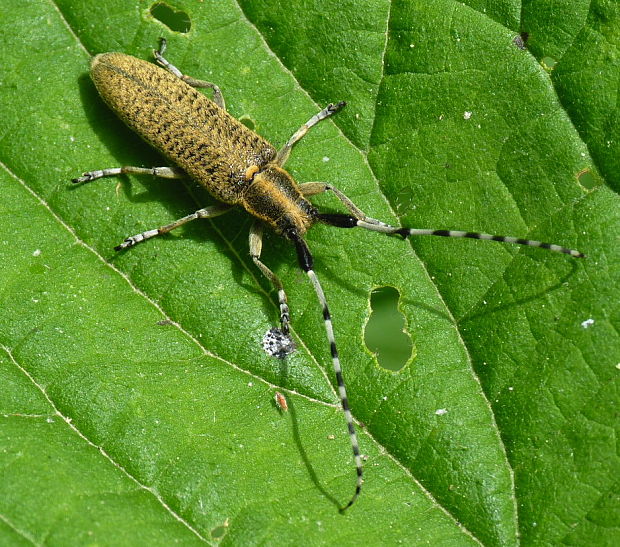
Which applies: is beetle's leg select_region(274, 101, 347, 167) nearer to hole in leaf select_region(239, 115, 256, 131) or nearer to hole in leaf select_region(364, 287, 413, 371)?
hole in leaf select_region(239, 115, 256, 131)

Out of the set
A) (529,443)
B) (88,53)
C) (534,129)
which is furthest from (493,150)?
(88,53)

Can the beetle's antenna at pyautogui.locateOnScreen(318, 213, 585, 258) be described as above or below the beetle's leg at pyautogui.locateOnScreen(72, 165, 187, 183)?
above

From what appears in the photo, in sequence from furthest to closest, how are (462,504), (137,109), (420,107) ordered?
(137,109) < (420,107) < (462,504)

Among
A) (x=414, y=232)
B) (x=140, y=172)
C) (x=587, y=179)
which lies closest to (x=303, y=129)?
(x=414, y=232)

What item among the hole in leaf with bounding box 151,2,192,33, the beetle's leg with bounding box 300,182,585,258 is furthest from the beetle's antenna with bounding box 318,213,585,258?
the hole in leaf with bounding box 151,2,192,33

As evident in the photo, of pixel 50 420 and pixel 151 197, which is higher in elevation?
pixel 151 197

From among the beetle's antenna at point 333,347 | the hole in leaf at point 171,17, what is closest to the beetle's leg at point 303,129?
the beetle's antenna at point 333,347

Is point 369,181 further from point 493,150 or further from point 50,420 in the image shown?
point 50,420
